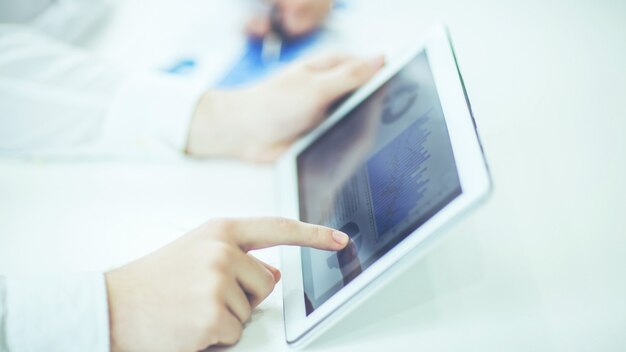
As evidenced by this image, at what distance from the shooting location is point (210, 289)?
0.36 m

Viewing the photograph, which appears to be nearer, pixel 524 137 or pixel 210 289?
pixel 210 289

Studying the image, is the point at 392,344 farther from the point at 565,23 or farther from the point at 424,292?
the point at 565,23

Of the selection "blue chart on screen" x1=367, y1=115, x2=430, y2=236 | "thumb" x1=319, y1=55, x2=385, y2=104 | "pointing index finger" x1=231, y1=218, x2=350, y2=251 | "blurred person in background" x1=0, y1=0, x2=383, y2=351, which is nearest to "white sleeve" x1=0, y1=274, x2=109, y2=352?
"blurred person in background" x1=0, y1=0, x2=383, y2=351

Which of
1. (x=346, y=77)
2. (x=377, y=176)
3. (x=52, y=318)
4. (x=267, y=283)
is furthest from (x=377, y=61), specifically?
(x=52, y=318)

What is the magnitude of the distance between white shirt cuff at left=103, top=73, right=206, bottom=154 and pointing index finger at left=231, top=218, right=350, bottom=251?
9.3 inches

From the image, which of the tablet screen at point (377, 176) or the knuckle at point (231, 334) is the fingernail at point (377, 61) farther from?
the knuckle at point (231, 334)

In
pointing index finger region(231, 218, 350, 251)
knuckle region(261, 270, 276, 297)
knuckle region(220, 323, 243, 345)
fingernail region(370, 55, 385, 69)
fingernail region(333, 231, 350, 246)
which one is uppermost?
fingernail region(370, 55, 385, 69)

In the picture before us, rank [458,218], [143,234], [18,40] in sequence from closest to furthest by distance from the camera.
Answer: [458,218], [143,234], [18,40]

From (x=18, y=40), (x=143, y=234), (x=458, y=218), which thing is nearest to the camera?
(x=458, y=218)

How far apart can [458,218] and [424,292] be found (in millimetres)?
115

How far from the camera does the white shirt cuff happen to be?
593mm

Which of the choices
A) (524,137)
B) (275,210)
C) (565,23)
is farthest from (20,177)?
(565,23)

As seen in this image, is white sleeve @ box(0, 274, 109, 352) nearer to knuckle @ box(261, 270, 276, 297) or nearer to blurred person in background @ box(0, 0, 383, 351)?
blurred person in background @ box(0, 0, 383, 351)

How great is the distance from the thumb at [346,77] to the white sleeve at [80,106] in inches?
6.9
